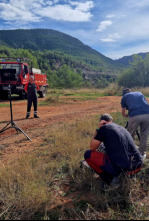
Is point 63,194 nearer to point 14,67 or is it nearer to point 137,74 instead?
point 14,67

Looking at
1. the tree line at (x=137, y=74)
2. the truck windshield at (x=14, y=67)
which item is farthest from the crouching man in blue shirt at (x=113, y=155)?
the tree line at (x=137, y=74)

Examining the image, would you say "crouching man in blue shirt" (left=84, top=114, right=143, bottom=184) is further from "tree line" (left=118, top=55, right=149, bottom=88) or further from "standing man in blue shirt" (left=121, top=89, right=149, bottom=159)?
"tree line" (left=118, top=55, right=149, bottom=88)

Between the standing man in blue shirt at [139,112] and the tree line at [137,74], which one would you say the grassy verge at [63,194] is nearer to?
the standing man in blue shirt at [139,112]

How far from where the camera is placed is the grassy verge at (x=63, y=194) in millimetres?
2373

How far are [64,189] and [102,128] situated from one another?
1246 mm

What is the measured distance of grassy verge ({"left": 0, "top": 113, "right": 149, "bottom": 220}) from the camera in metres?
2.37

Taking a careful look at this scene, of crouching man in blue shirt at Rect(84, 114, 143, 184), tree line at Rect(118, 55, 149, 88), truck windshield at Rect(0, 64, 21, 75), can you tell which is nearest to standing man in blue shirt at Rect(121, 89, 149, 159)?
crouching man in blue shirt at Rect(84, 114, 143, 184)

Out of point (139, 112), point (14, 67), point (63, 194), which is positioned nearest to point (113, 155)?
point (63, 194)

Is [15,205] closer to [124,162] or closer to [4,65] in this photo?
[124,162]

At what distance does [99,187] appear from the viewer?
2936 millimetres

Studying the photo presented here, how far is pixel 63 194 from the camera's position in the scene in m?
2.87

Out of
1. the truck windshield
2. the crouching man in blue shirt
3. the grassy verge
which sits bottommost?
the grassy verge

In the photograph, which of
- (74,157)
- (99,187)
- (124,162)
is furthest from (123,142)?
(74,157)

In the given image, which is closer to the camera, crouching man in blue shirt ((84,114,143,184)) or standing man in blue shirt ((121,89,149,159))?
crouching man in blue shirt ((84,114,143,184))
